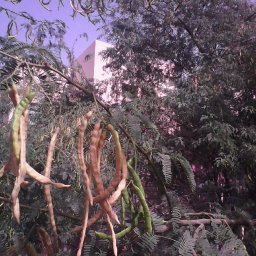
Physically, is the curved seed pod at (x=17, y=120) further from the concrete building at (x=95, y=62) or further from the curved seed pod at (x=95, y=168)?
the concrete building at (x=95, y=62)

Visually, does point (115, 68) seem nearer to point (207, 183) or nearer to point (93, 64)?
point (93, 64)

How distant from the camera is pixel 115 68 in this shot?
730 cm

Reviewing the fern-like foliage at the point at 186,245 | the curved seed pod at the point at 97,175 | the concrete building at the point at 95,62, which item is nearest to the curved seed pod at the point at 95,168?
the curved seed pod at the point at 97,175

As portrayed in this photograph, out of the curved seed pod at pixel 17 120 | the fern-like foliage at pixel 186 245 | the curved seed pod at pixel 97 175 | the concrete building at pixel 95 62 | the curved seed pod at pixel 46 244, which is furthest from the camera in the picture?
the concrete building at pixel 95 62

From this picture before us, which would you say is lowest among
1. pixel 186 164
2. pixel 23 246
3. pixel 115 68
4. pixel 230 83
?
pixel 23 246

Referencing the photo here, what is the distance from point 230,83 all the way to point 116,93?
8.78 ft

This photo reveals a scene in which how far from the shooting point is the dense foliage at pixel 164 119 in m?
1.62

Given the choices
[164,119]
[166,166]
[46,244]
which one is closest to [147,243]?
[166,166]

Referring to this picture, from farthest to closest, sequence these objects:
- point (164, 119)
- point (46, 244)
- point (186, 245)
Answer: point (164, 119) → point (186, 245) → point (46, 244)

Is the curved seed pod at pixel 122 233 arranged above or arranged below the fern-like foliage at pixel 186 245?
above

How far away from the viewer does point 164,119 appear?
5699mm

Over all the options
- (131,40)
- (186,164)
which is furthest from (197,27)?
(186,164)

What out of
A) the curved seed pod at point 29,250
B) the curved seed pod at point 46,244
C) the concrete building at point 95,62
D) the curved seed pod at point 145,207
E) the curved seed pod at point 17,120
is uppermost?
the concrete building at point 95,62

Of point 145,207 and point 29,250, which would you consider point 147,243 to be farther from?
point 29,250
